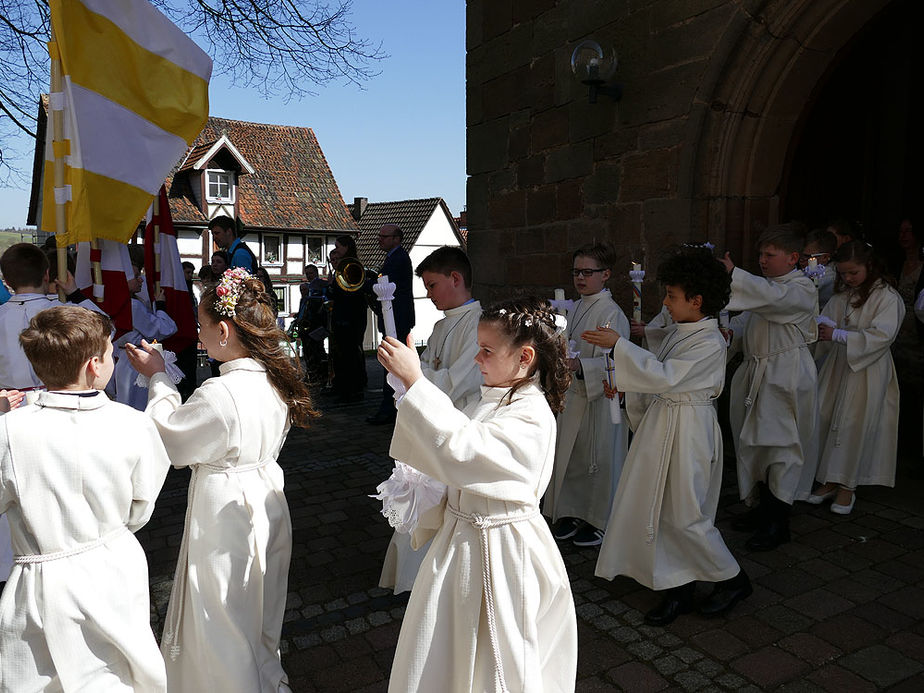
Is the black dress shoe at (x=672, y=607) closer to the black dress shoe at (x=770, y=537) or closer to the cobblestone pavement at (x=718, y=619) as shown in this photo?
the cobblestone pavement at (x=718, y=619)

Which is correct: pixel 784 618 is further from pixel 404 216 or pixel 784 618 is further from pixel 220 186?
pixel 404 216

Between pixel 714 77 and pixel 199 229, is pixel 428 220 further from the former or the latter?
pixel 714 77

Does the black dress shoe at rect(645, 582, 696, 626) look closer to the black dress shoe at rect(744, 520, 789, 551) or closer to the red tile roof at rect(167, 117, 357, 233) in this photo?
the black dress shoe at rect(744, 520, 789, 551)

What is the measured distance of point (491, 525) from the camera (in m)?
2.11

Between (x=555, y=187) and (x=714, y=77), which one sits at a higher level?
(x=714, y=77)

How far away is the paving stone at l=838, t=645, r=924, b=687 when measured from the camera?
2.89 m

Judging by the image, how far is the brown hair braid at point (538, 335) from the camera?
85.9 inches

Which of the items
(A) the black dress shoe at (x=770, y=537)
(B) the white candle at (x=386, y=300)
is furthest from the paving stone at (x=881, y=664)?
(B) the white candle at (x=386, y=300)

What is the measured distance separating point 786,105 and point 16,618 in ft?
18.1

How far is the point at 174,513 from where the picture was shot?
511cm

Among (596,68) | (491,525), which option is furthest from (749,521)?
(596,68)

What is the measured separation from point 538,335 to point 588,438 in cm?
233

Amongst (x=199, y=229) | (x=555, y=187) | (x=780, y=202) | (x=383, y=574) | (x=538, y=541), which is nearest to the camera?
(x=538, y=541)

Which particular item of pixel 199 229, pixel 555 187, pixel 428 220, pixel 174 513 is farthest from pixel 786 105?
pixel 428 220
